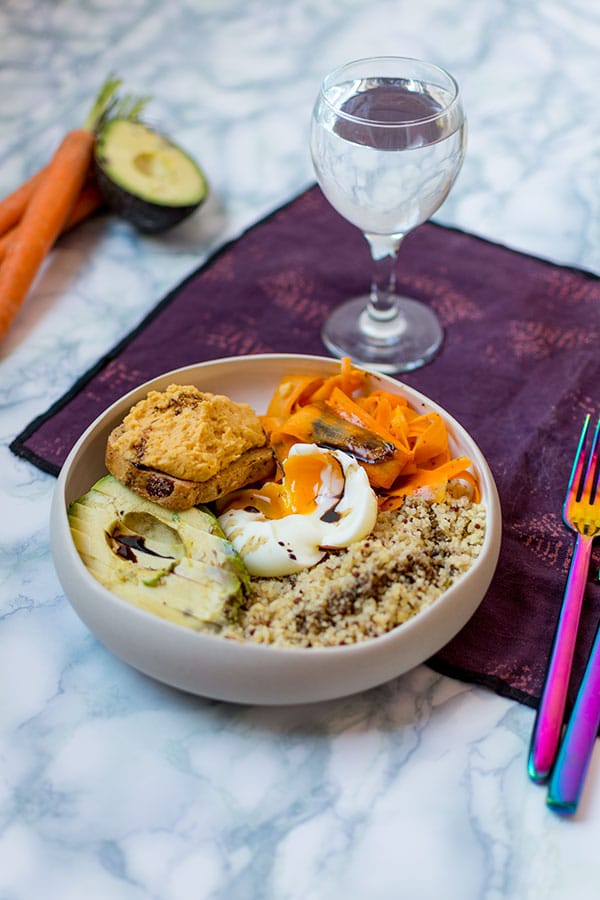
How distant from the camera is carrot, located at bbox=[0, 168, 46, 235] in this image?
1.97 meters

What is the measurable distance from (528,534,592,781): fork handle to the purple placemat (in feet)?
0.13

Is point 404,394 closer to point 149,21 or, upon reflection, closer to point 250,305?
point 250,305

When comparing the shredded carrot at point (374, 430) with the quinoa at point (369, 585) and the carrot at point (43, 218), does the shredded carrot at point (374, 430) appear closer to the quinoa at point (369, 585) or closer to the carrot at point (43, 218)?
the quinoa at point (369, 585)

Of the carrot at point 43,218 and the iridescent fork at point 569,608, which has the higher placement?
the carrot at point 43,218

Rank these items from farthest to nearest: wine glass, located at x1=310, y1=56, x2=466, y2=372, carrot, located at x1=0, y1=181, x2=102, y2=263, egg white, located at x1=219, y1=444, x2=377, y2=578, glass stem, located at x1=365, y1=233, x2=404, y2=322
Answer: carrot, located at x1=0, y1=181, x2=102, y2=263 < glass stem, located at x1=365, y1=233, x2=404, y2=322 < wine glass, located at x1=310, y1=56, x2=466, y2=372 < egg white, located at x1=219, y1=444, x2=377, y2=578

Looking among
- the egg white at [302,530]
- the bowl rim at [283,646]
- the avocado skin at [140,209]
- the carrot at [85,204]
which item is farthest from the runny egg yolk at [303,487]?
the carrot at [85,204]

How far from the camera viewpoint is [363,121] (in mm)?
1449

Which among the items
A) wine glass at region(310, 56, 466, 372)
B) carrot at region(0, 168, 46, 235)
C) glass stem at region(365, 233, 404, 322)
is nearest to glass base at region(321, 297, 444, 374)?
glass stem at region(365, 233, 404, 322)

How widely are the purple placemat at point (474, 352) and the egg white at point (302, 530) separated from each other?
193mm

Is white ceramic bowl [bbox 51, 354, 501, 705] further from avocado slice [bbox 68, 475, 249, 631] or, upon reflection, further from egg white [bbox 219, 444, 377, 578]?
egg white [bbox 219, 444, 377, 578]

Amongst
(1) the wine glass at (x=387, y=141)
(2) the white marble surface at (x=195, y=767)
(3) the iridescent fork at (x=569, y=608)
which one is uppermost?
(1) the wine glass at (x=387, y=141)

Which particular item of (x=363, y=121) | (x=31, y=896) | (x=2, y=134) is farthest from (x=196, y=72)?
(x=31, y=896)

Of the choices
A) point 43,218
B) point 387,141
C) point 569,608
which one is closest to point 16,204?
point 43,218

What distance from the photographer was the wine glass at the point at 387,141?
4.77 ft
